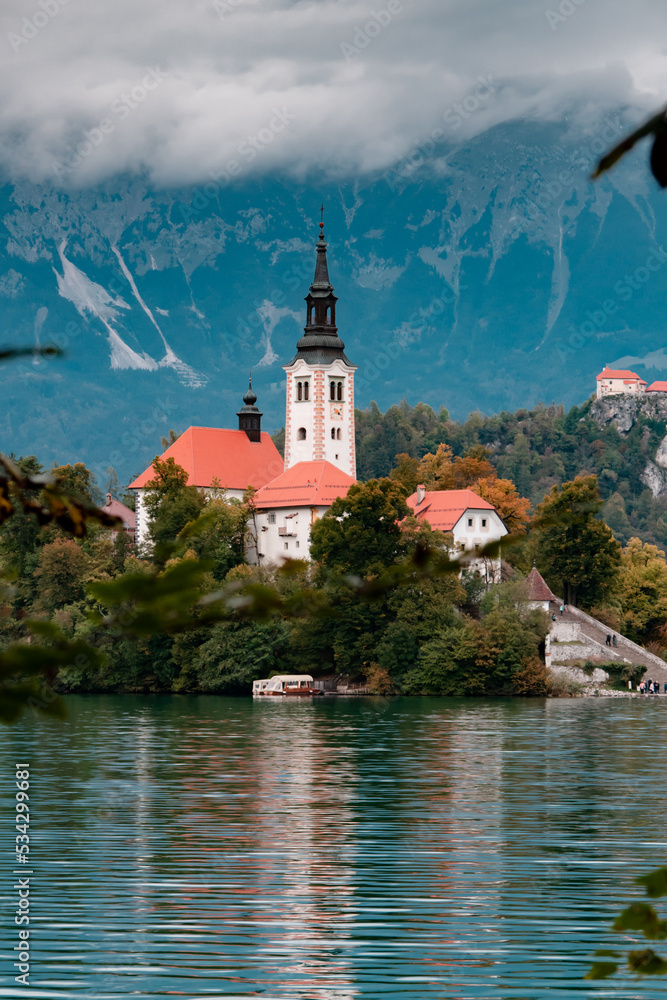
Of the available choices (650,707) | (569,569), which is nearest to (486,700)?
(650,707)

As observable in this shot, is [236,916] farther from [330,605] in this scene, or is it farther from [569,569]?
[569,569]

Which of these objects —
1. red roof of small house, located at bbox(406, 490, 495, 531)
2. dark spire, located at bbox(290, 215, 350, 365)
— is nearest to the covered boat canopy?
red roof of small house, located at bbox(406, 490, 495, 531)

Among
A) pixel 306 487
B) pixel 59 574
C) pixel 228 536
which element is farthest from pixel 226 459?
pixel 59 574

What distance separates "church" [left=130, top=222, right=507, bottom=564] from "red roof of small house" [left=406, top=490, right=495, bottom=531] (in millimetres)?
62

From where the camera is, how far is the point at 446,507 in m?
88.9

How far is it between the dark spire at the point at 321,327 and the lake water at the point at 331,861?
181 ft

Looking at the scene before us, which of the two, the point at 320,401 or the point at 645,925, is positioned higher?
the point at 320,401

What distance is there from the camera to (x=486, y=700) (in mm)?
71000

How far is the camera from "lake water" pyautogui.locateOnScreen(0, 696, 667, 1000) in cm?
1644

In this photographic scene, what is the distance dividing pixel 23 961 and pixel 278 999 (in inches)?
132

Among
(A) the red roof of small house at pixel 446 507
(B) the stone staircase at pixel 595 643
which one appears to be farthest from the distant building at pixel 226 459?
(B) the stone staircase at pixel 595 643

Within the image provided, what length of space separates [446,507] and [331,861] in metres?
65.3

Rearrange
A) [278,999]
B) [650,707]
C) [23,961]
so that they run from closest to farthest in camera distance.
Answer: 1. [278,999]
2. [23,961]
3. [650,707]

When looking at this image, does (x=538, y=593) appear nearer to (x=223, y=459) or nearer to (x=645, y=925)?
(x=223, y=459)
